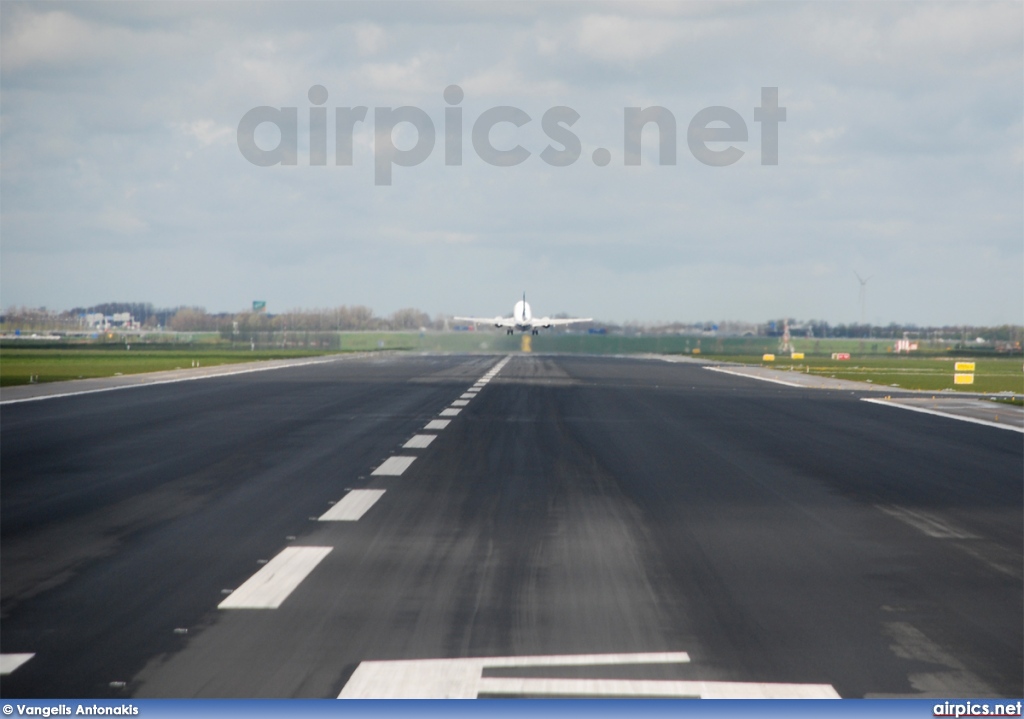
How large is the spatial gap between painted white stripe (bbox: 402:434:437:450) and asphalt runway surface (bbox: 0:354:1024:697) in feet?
0.41

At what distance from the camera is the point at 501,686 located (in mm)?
4527

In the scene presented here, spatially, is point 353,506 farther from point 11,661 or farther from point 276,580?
point 11,661

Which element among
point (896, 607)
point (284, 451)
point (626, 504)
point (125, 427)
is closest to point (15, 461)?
point (284, 451)

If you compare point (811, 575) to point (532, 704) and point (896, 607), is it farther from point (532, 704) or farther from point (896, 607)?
point (532, 704)

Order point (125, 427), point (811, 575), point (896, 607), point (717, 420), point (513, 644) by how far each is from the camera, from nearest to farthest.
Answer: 1. point (513, 644)
2. point (896, 607)
3. point (811, 575)
4. point (125, 427)
5. point (717, 420)

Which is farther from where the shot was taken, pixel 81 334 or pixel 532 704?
pixel 81 334

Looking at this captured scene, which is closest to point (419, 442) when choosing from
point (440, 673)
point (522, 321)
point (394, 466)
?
point (394, 466)

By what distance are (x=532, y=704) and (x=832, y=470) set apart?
1075cm

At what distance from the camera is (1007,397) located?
3036cm

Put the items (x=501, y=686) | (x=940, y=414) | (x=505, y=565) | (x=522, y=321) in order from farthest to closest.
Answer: (x=522, y=321) → (x=940, y=414) → (x=505, y=565) → (x=501, y=686)

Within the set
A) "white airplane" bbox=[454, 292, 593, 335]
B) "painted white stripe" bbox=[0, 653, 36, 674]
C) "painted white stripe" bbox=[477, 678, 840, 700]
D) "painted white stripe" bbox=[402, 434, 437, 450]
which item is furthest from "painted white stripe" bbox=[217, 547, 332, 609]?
"white airplane" bbox=[454, 292, 593, 335]

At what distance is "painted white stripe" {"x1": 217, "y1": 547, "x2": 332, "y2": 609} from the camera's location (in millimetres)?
5996

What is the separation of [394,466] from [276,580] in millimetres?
5962

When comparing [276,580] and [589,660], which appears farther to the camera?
[276,580]
